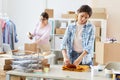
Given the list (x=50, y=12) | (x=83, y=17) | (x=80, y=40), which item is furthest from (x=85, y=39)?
(x=50, y=12)

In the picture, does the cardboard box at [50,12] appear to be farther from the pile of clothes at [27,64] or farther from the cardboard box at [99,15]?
the pile of clothes at [27,64]

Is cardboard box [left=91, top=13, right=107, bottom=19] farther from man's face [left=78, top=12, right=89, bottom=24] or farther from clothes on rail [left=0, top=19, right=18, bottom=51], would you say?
man's face [left=78, top=12, right=89, bottom=24]

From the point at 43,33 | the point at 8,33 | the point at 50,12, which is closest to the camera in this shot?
the point at 43,33

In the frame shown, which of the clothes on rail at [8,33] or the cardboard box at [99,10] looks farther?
the cardboard box at [99,10]

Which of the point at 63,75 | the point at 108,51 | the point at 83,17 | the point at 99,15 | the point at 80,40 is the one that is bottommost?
the point at 63,75

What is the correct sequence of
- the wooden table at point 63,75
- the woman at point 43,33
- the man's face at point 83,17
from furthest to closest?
1. the woman at point 43,33
2. the man's face at point 83,17
3. the wooden table at point 63,75

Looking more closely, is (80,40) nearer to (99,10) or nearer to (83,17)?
(83,17)

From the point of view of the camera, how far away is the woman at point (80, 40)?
9.30ft

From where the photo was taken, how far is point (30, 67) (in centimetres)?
252

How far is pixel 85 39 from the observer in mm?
2861

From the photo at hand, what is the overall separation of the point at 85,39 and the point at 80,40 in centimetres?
6

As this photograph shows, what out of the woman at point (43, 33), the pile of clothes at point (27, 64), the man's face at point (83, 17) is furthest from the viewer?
the woman at point (43, 33)

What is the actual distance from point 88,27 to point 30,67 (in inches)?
31.3

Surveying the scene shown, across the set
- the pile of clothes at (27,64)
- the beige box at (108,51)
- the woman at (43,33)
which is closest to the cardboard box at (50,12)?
the woman at (43,33)
